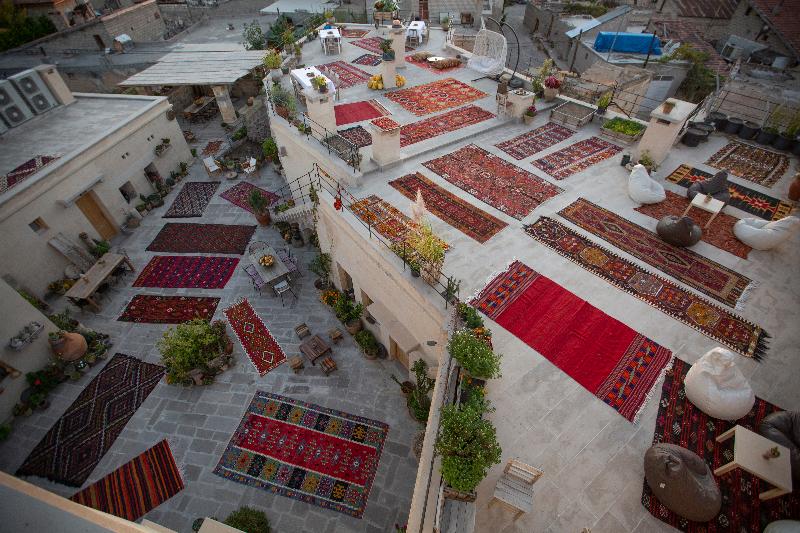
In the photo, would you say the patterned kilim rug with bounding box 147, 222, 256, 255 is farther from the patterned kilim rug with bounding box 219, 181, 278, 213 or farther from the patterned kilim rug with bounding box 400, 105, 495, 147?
the patterned kilim rug with bounding box 400, 105, 495, 147

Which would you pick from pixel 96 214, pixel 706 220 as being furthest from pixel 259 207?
pixel 706 220

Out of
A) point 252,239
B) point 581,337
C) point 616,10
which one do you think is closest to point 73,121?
point 252,239

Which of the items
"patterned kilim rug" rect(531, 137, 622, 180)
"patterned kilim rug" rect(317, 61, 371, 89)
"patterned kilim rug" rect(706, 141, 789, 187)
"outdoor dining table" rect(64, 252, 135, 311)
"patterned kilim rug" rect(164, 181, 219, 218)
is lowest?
"patterned kilim rug" rect(164, 181, 219, 218)

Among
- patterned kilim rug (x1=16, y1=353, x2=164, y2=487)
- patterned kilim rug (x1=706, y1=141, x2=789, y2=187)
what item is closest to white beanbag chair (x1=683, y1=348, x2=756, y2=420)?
patterned kilim rug (x1=706, y1=141, x2=789, y2=187)

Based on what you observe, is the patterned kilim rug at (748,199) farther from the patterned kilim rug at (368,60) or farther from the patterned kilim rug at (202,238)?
the patterned kilim rug at (202,238)

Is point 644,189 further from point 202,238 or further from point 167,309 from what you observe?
point 202,238
